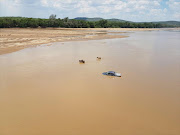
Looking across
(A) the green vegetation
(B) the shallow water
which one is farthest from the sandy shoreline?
(A) the green vegetation

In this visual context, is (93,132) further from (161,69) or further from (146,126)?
(161,69)

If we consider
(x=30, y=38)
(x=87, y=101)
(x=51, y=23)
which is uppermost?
(x=51, y=23)

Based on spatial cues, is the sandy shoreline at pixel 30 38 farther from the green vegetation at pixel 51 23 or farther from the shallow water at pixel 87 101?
the green vegetation at pixel 51 23

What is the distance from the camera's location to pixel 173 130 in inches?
267

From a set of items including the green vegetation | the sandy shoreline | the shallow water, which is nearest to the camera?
the shallow water

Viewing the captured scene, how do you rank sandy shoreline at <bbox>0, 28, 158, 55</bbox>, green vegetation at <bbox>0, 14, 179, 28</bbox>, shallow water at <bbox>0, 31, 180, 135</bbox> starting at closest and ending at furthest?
shallow water at <bbox>0, 31, 180, 135</bbox>
sandy shoreline at <bbox>0, 28, 158, 55</bbox>
green vegetation at <bbox>0, 14, 179, 28</bbox>

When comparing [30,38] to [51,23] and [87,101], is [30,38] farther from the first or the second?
[51,23]

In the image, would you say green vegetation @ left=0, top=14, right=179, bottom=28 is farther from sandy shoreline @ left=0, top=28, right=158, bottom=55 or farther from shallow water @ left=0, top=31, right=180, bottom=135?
shallow water @ left=0, top=31, right=180, bottom=135

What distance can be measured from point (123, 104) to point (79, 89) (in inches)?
127

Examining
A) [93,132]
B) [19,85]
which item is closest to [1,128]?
[93,132]

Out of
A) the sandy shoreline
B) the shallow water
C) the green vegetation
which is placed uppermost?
the green vegetation

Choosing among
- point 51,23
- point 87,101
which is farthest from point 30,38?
point 51,23

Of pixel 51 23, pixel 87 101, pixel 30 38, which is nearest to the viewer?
pixel 87 101

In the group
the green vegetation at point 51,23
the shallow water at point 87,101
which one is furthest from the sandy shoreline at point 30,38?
the green vegetation at point 51,23
